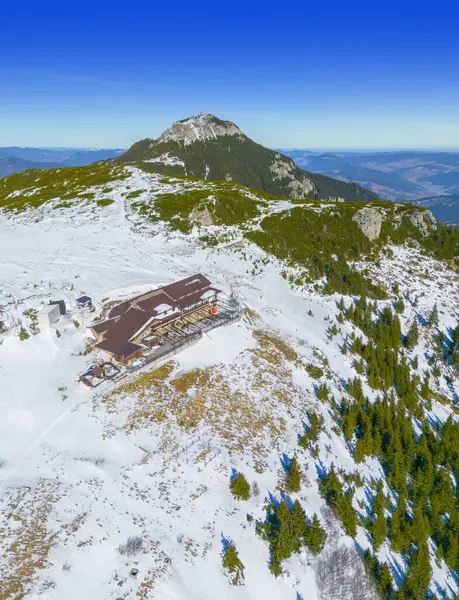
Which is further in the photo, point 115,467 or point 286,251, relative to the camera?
point 286,251

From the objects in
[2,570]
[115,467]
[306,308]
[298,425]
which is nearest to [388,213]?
[306,308]

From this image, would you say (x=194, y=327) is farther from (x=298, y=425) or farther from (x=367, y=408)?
(x=367, y=408)

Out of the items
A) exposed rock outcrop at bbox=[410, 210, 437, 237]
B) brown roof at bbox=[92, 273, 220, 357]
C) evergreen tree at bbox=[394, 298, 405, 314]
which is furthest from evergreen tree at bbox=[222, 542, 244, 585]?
exposed rock outcrop at bbox=[410, 210, 437, 237]

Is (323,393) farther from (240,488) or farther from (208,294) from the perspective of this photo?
(208,294)

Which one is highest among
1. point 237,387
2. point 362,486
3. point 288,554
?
point 237,387

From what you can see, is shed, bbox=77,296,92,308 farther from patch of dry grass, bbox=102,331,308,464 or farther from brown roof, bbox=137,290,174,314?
patch of dry grass, bbox=102,331,308,464

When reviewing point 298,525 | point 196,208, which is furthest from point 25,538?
point 196,208
